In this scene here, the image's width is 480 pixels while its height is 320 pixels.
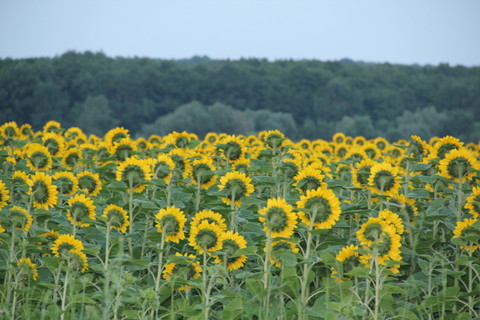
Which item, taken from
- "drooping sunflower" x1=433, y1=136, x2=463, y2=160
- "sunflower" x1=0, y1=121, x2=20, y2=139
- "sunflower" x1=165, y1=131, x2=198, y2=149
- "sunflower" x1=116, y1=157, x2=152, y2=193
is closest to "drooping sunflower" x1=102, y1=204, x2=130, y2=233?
"sunflower" x1=116, y1=157, x2=152, y2=193

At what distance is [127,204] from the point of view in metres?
6.03

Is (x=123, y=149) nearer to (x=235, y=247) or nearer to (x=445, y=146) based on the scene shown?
(x=235, y=247)

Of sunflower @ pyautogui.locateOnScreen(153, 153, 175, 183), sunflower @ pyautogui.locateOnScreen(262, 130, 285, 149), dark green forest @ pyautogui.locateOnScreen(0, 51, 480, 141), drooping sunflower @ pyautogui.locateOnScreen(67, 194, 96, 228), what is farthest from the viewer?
dark green forest @ pyautogui.locateOnScreen(0, 51, 480, 141)

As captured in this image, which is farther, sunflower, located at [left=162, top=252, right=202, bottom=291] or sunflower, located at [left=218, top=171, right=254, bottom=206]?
sunflower, located at [left=218, top=171, right=254, bottom=206]

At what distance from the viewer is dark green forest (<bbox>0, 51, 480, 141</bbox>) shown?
52219mm

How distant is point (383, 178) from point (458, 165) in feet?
2.41

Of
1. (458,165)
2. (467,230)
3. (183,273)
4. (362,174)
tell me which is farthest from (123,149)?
(467,230)

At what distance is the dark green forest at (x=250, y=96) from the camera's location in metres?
52.2

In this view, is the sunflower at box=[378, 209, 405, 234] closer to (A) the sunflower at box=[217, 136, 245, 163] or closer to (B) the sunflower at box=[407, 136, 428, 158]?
(B) the sunflower at box=[407, 136, 428, 158]

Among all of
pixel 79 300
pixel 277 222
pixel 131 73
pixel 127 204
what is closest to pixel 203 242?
pixel 277 222

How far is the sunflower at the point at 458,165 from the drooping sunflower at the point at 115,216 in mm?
2683

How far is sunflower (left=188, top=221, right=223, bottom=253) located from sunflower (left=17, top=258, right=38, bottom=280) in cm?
120

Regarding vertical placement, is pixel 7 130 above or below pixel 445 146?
above

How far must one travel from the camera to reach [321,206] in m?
4.80
